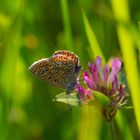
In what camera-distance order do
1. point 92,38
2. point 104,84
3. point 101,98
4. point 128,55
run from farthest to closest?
point 92,38 → point 128,55 → point 104,84 → point 101,98

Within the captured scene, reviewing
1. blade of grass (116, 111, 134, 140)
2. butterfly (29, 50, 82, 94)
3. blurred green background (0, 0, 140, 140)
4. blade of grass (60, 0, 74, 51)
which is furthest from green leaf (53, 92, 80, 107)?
blade of grass (60, 0, 74, 51)

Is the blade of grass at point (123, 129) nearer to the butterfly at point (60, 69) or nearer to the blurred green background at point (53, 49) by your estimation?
the blurred green background at point (53, 49)

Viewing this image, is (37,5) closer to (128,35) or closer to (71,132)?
(71,132)

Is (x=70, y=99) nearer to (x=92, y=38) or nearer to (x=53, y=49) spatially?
(x=92, y=38)

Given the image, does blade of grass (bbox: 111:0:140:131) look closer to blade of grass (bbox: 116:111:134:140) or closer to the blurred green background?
the blurred green background

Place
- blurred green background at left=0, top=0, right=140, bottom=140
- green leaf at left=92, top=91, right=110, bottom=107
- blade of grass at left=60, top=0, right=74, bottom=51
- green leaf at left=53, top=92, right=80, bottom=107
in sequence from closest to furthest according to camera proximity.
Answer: green leaf at left=92, top=91, right=110, bottom=107 < green leaf at left=53, top=92, right=80, bottom=107 < blurred green background at left=0, top=0, right=140, bottom=140 < blade of grass at left=60, top=0, right=74, bottom=51

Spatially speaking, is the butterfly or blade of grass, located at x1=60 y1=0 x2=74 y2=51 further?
blade of grass, located at x1=60 y1=0 x2=74 y2=51

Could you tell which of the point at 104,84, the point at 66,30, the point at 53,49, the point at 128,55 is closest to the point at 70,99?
the point at 104,84
